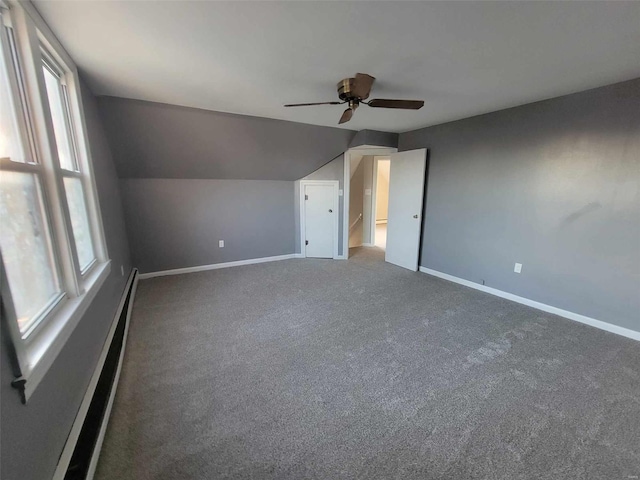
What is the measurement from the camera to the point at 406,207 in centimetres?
432

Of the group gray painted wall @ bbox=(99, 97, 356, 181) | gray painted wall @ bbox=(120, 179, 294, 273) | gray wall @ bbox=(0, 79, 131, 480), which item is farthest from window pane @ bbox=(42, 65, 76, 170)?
gray painted wall @ bbox=(120, 179, 294, 273)

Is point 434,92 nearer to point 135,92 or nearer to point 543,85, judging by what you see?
point 543,85

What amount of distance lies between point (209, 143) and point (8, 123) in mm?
2378

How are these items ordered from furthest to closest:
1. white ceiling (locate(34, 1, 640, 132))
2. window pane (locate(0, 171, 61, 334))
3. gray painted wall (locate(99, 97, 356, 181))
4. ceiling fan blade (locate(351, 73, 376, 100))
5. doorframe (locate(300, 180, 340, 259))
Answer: doorframe (locate(300, 180, 340, 259)), gray painted wall (locate(99, 97, 356, 181)), ceiling fan blade (locate(351, 73, 376, 100)), white ceiling (locate(34, 1, 640, 132)), window pane (locate(0, 171, 61, 334))

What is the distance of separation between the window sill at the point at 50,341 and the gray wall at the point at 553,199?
397 centimetres

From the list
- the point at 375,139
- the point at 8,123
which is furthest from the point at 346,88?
the point at 375,139

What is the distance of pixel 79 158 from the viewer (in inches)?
84.3

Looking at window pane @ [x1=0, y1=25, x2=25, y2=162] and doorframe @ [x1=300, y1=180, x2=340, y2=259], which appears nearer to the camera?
window pane @ [x1=0, y1=25, x2=25, y2=162]

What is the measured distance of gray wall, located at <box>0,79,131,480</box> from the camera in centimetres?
85

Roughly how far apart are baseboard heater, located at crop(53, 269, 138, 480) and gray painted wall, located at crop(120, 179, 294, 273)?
188 cm

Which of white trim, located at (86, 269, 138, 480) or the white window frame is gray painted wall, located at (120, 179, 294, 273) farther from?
the white window frame

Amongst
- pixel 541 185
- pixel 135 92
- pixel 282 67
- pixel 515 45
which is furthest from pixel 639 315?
pixel 135 92

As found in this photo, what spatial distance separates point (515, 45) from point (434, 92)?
88 centimetres

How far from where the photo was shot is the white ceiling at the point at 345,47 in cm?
138
